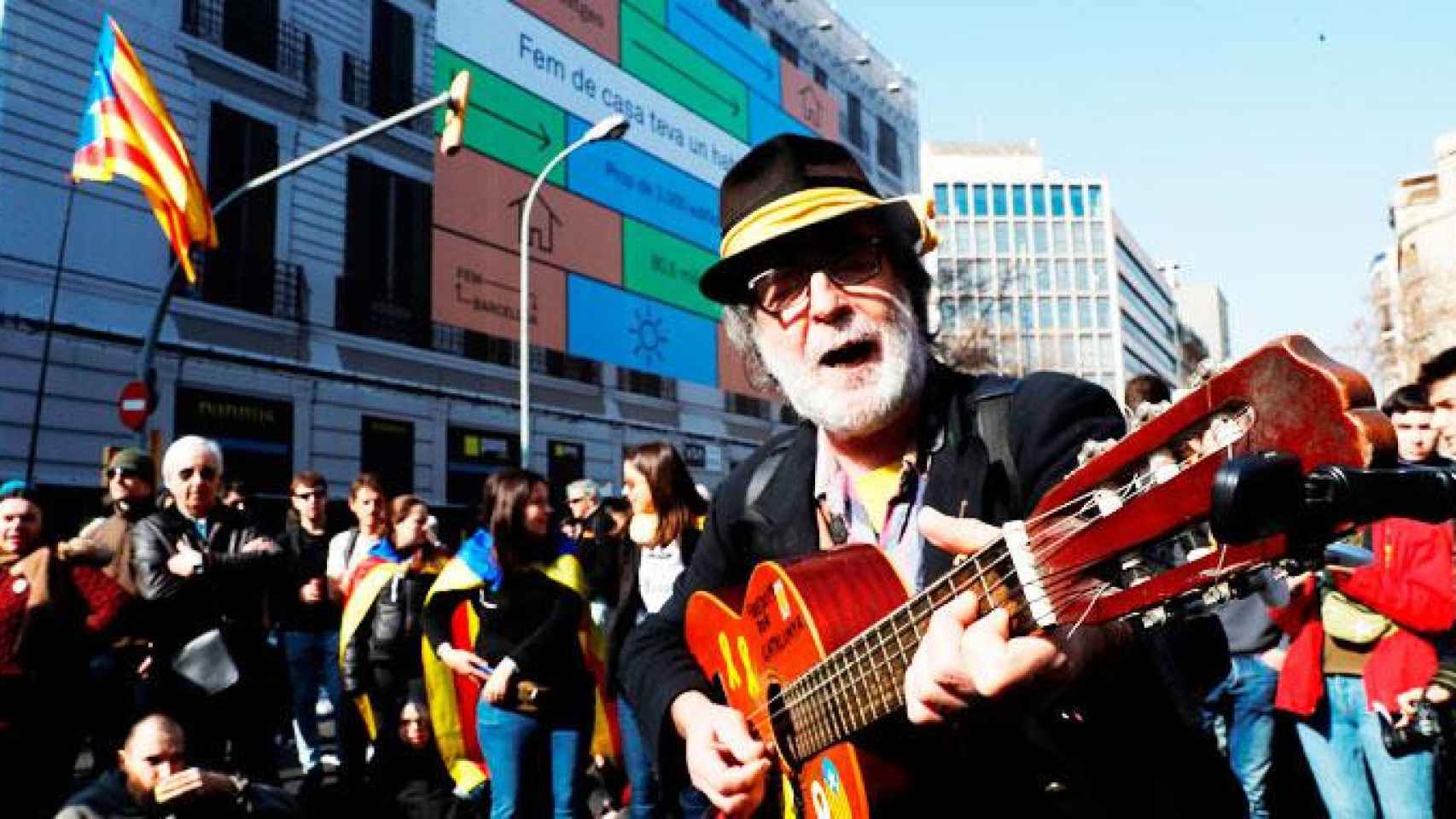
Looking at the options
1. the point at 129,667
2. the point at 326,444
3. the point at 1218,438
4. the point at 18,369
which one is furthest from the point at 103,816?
the point at 326,444

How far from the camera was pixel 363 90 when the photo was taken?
20.6 metres

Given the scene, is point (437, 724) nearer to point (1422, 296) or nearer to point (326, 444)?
point (326, 444)

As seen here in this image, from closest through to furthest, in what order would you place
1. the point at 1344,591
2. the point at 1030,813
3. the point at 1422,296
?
the point at 1030,813, the point at 1344,591, the point at 1422,296

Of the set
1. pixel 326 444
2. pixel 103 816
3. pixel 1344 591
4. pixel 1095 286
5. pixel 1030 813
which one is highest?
pixel 1095 286

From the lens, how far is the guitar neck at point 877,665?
1569mm

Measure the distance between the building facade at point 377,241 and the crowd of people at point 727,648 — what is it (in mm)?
5357

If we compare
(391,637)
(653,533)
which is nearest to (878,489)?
(653,533)

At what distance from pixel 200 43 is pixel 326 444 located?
6.53 meters

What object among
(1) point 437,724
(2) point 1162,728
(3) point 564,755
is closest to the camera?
(2) point 1162,728

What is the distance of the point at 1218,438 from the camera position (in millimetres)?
1257

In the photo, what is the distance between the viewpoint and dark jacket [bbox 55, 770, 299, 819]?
444 cm

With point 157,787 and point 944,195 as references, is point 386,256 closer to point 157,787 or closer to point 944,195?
point 157,787

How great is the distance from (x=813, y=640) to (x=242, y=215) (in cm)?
1796

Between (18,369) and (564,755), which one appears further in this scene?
(18,369)
